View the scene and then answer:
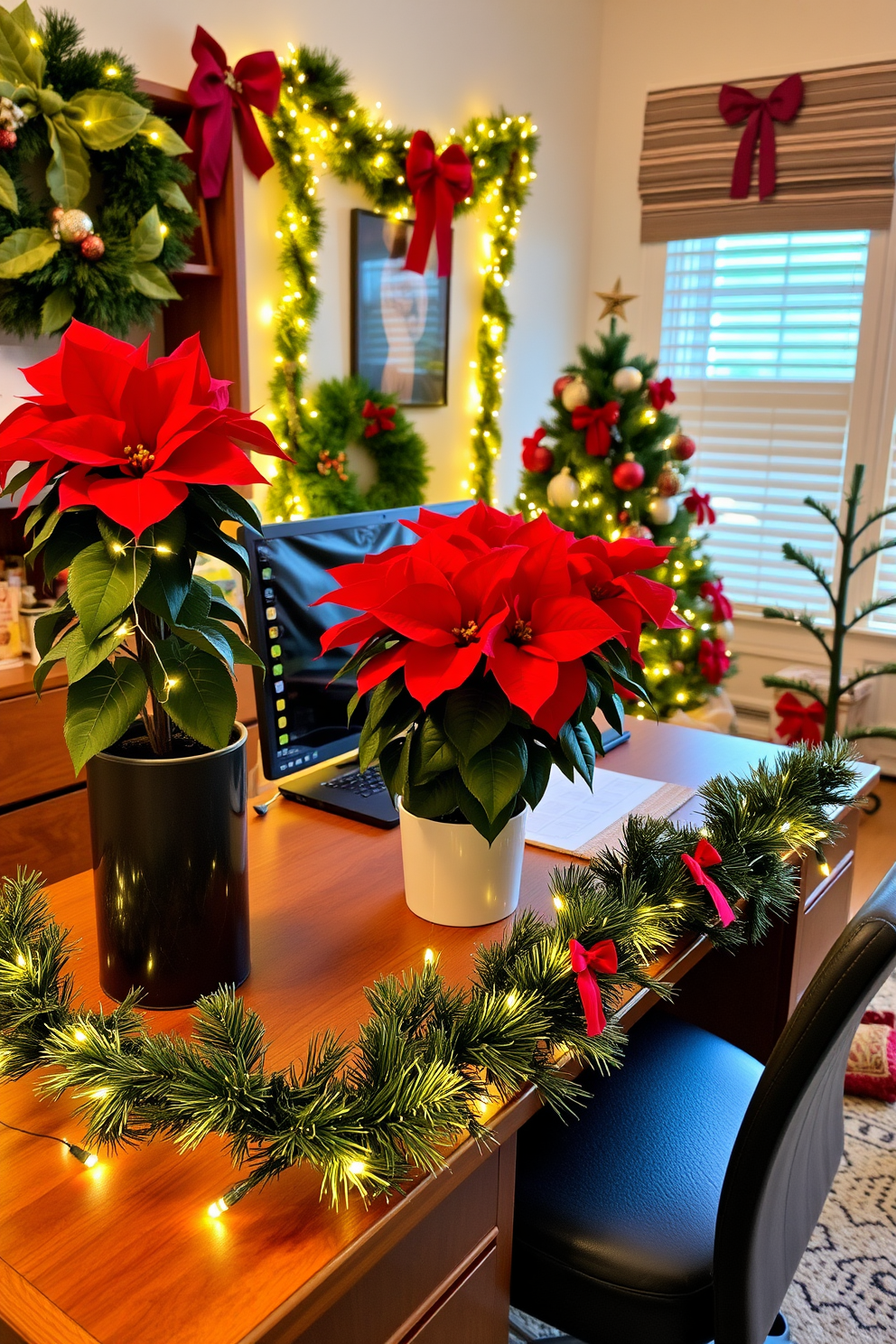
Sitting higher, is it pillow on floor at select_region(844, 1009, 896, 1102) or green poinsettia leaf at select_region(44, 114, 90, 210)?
green poinsettia leaf at select_region(44, 114, 90, 210)

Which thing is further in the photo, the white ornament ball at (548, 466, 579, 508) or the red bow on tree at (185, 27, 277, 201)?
the white ornament ball at (548, 466, 579, 508)

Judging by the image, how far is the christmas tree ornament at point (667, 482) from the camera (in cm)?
328

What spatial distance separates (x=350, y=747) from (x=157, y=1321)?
937 millimetres

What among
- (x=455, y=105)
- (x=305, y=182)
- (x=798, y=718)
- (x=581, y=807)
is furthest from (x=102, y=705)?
(x=455, y=105)

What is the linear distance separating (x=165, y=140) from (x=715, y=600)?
2109mm

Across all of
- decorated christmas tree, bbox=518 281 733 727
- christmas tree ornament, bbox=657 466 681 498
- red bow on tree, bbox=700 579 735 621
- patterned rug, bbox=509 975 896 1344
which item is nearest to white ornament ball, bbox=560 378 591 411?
decorated christmas tree, bbox=518 281 733 727

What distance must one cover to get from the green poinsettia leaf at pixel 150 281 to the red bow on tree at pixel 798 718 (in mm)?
2476

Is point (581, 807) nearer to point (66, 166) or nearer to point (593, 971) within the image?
point (593, 971)

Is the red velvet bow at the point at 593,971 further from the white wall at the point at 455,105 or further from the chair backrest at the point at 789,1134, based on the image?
the white wall at the point at 455,105

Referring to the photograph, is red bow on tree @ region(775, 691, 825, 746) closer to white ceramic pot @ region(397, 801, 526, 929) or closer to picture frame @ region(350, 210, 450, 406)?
picture frame @ region(350, 210, 450, 406)

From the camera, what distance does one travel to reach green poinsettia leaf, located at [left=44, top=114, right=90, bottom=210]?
2232 mm

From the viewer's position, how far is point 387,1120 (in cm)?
75

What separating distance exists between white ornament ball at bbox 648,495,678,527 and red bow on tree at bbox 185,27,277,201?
152 cm

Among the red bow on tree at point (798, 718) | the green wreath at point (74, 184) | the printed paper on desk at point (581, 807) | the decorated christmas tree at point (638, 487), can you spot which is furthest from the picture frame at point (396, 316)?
the printed paper on desk at point (581, 807)
